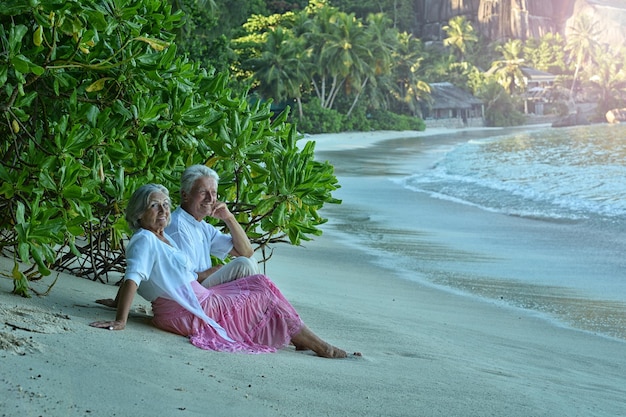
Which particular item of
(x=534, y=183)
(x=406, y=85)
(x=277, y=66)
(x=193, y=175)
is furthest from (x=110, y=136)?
(x=406, y=85)

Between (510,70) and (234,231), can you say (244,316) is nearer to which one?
(234,231)

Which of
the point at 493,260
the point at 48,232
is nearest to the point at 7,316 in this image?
the point at 48,232

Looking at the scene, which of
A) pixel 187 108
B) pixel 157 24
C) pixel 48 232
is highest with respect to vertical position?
pixel 157 24

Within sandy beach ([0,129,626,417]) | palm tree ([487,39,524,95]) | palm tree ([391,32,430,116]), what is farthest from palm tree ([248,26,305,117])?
palm tree ([487,39,524,95])

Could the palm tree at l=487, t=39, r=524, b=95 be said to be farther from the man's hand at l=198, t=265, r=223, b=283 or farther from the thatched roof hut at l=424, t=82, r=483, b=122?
the man's hand at l=198, t=265, r=223, b=283

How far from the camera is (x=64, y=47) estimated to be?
12.2 ft

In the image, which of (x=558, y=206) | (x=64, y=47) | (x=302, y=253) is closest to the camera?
(x=64, y=47)

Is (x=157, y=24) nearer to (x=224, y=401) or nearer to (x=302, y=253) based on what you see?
(x=224, y=401)

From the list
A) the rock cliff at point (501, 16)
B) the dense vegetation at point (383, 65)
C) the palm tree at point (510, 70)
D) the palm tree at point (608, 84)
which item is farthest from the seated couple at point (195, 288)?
the rock cliff at point (501, 16)

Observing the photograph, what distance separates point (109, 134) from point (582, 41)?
10122cm

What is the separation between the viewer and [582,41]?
98062 mm

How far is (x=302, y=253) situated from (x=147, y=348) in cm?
478

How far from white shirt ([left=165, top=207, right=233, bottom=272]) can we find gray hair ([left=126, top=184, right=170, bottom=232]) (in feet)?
0.79

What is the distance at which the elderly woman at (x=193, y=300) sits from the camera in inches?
136
